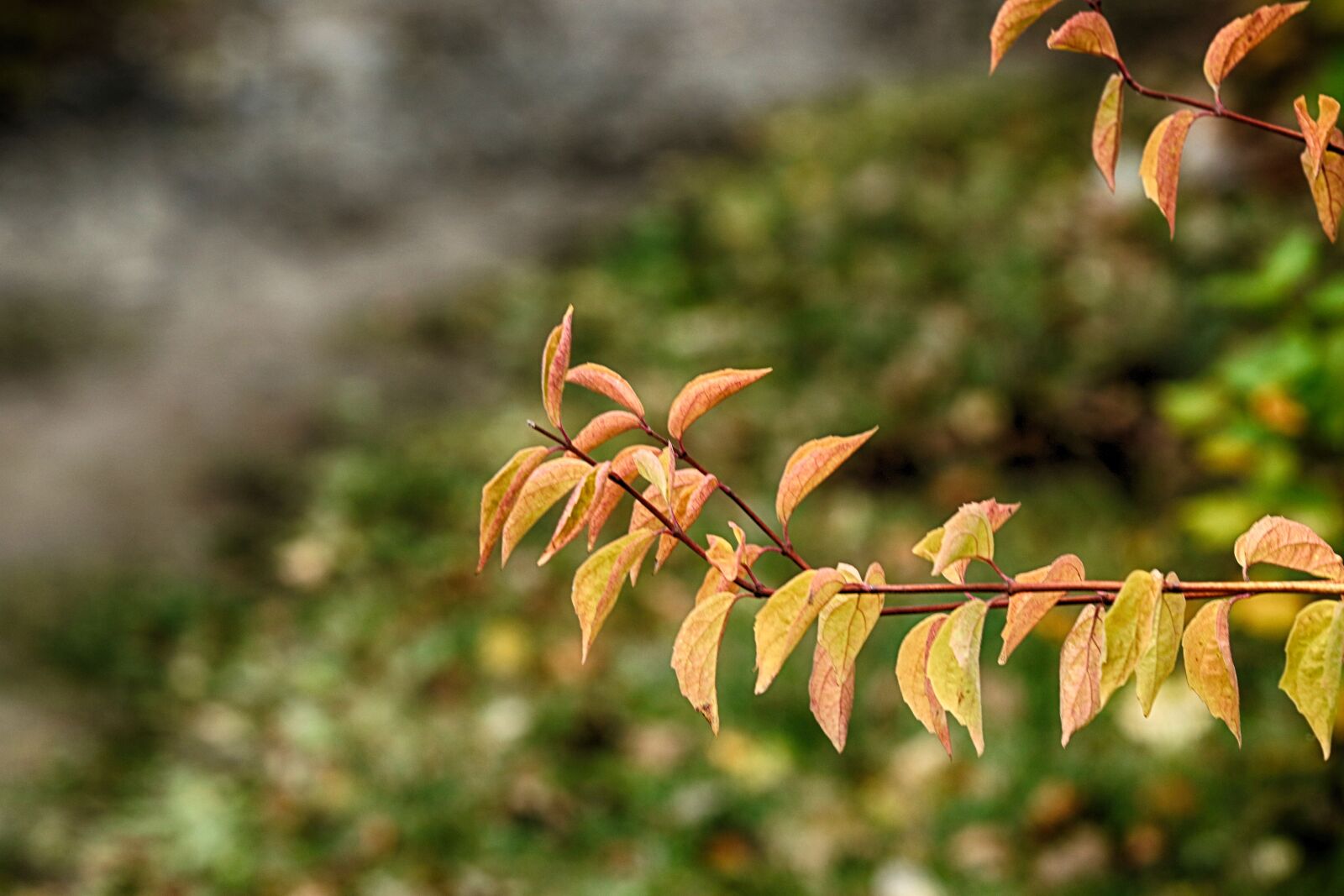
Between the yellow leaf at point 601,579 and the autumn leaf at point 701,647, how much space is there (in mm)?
66

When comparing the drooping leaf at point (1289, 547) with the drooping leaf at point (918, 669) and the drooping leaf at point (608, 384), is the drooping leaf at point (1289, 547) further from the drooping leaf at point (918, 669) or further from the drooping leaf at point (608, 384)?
the drooping leaf at point (608, 384)

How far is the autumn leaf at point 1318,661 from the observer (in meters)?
0.91

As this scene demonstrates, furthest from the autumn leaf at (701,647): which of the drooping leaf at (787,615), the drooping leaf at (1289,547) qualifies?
the drooping leaf at (1289,547)

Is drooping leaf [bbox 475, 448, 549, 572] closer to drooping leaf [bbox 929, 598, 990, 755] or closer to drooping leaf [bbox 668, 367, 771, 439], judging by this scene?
drooping leaf [bbox 668, 367, 771, 439]

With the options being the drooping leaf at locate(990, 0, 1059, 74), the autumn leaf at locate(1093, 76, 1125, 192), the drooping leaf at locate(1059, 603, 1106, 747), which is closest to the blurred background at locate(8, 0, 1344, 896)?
the autumn leaf at locate(1093, 76, 1125, 192)

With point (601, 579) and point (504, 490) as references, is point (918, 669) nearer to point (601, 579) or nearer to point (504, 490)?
point (601, 579)

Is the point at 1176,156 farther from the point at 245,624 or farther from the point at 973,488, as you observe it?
the point at 245,624

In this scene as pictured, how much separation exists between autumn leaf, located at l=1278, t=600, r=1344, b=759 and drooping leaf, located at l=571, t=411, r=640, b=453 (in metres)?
0.54

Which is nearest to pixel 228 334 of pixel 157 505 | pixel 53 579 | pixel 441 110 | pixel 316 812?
pixel 157 505

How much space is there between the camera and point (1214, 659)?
962 mm

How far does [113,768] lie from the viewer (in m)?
3.25

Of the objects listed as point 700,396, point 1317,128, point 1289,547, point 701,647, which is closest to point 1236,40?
point 1317,128

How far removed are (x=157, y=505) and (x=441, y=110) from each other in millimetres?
3843

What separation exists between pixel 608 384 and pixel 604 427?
5cm
